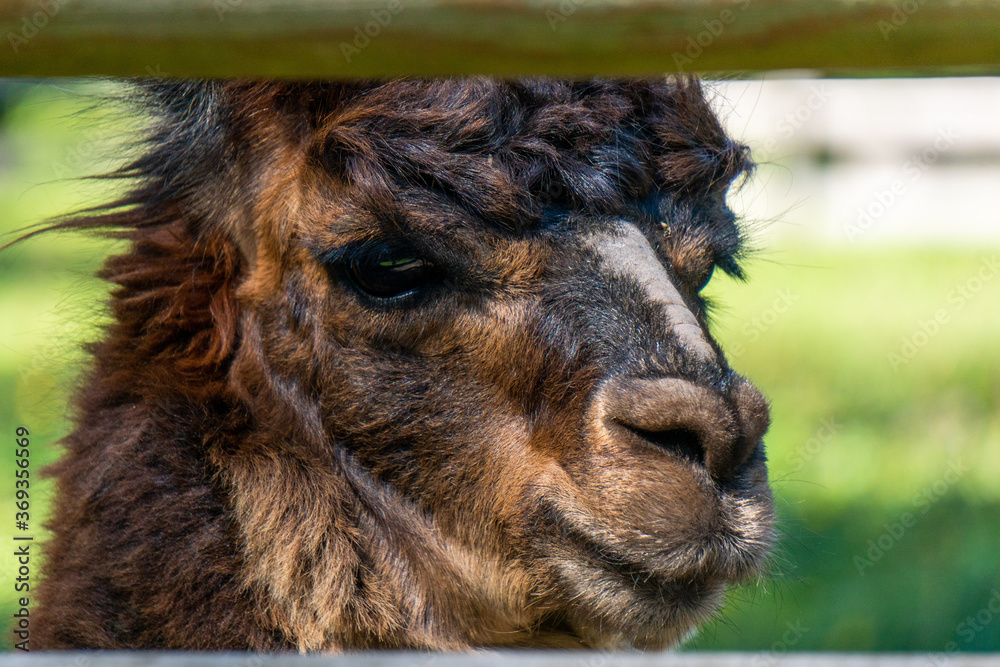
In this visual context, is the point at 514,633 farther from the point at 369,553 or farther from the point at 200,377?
the point at 200,377

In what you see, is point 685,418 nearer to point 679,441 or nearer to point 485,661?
point 679,441

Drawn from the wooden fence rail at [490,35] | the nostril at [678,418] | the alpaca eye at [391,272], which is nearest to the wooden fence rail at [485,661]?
the wooden fence rail at [490,35]

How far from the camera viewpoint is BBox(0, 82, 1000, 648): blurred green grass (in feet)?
11.0

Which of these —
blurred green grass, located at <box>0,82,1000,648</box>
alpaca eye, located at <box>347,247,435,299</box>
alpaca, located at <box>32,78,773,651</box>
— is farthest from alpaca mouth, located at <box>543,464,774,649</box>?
alpaca eye, located at <box>347,247,435,299</box>

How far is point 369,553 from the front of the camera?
2635 mm

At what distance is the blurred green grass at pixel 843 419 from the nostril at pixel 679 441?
614 mm

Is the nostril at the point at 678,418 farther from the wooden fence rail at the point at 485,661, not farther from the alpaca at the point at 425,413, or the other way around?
the wooden fence rail at the point at 485,661

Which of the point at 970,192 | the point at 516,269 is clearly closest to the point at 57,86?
the point at 516,269

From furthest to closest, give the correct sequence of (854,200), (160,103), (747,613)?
(854,200), (747,613), (160,103)

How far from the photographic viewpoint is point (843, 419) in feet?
22.0

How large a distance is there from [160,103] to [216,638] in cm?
174

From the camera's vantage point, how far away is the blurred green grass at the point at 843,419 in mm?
3357

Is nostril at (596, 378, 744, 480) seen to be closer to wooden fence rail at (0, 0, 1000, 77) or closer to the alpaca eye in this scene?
the alpaca eye

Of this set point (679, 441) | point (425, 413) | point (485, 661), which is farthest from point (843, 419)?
point (485, 661)
